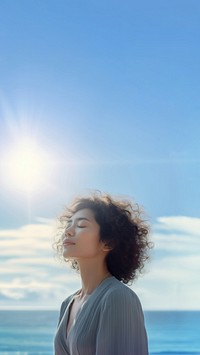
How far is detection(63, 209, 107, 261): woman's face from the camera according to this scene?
1548 mm

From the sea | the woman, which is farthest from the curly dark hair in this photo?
the sea

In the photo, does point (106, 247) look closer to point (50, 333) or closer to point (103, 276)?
point (103, 276)

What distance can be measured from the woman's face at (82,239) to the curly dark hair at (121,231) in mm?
16

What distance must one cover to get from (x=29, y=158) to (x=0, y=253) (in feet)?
22.4

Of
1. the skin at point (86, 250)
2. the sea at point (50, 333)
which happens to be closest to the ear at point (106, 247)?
the skin at point (86, 250)

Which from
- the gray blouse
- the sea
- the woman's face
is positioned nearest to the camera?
the gray blouse

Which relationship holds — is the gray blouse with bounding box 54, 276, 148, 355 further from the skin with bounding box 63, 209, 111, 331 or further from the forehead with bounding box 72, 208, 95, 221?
the forehead with bounding box 72, 208, 95, 221

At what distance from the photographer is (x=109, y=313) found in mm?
1458

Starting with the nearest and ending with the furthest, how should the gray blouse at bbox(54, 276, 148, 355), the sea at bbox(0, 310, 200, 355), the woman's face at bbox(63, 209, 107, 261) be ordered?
1. the gray blouse at bbox(54, 276, 148, 355)
2. the woman's face at bbox(63, 209, 107, 261)
3. the sea at bbox(0, 310, 200, 355)

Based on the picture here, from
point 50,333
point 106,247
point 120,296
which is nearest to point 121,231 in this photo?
point 106,247

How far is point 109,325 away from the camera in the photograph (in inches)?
56.9

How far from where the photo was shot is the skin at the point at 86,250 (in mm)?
1552

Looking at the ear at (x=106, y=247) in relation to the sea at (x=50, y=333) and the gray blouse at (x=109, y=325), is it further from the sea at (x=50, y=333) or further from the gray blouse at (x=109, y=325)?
the sea at (x=50, y=333)

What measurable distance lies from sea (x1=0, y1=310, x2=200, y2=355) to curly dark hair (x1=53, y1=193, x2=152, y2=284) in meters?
7.92
